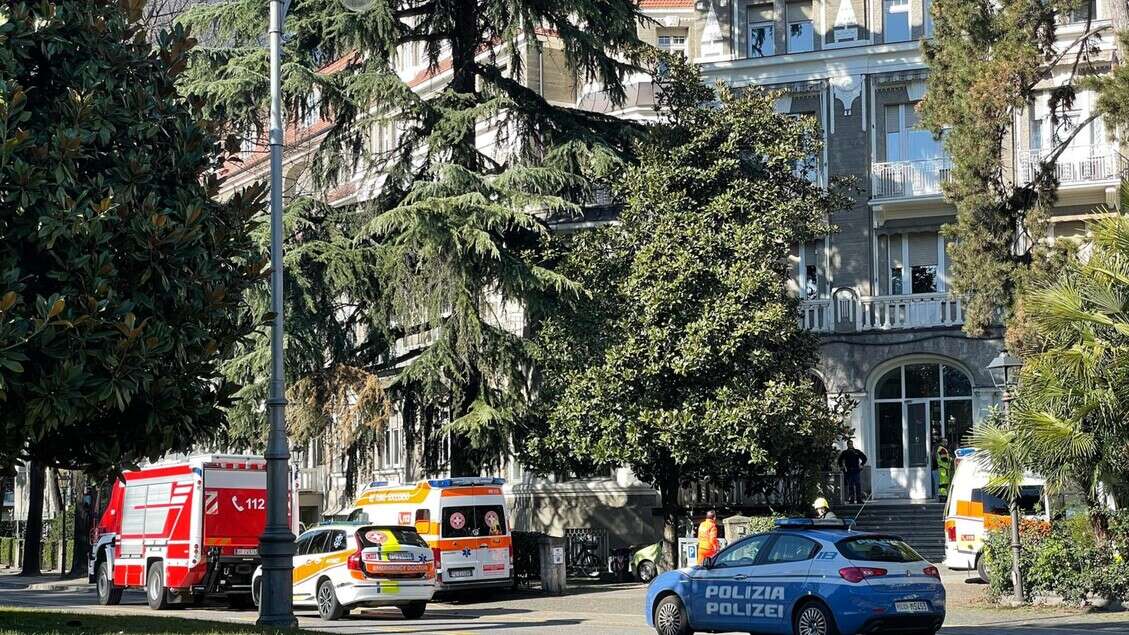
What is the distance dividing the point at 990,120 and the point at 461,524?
1319cm

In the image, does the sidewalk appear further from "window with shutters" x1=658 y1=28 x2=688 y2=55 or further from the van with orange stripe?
the van with orange stripe

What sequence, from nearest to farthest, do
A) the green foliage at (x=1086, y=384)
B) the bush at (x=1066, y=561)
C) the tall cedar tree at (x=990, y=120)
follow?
1. the green foliage at (x=1086, y=384)
2. the bush at (x=1066, y=561)
3. the tall cedar tree at (x=990, y=120)

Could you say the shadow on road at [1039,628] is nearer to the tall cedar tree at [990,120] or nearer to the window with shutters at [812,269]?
the tall cedar tree at [990,120]

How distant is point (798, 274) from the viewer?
129 ft

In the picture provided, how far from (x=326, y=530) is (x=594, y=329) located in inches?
323

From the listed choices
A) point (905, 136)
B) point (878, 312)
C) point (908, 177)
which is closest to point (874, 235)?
point (908, 177)

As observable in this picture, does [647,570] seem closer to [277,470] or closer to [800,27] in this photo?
[277,470]

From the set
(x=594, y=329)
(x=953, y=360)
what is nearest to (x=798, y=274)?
(x=953, y=360)

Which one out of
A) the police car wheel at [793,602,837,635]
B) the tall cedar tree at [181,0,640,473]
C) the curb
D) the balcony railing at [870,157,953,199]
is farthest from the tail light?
the curb

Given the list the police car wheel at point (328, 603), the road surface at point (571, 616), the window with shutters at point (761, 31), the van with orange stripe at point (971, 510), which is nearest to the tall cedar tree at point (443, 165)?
the road surface at point (571, 616)

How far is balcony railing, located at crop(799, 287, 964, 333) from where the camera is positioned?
1465 inches

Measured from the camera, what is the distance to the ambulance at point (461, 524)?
2775 cm

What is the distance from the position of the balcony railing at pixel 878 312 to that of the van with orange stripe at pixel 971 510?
8.76 meters

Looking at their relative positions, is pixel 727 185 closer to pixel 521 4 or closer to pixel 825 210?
pixel 825 210
